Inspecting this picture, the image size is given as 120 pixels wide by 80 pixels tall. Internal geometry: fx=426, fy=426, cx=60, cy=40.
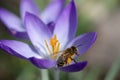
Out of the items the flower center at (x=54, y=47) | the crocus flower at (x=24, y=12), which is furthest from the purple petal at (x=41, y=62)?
the crocus flower at (x=24, y=12)

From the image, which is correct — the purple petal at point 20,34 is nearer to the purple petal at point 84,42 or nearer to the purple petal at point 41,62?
the purple petal at point 84,42

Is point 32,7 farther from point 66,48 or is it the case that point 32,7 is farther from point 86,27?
point 86,27

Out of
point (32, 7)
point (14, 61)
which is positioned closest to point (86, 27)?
point (14, 61)

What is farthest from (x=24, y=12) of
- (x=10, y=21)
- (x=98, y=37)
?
(x=98, y=37)

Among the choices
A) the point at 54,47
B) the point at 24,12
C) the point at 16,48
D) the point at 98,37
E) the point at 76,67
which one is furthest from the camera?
the point at 98,37

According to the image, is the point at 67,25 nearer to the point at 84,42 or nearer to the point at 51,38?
the point at 51,38
